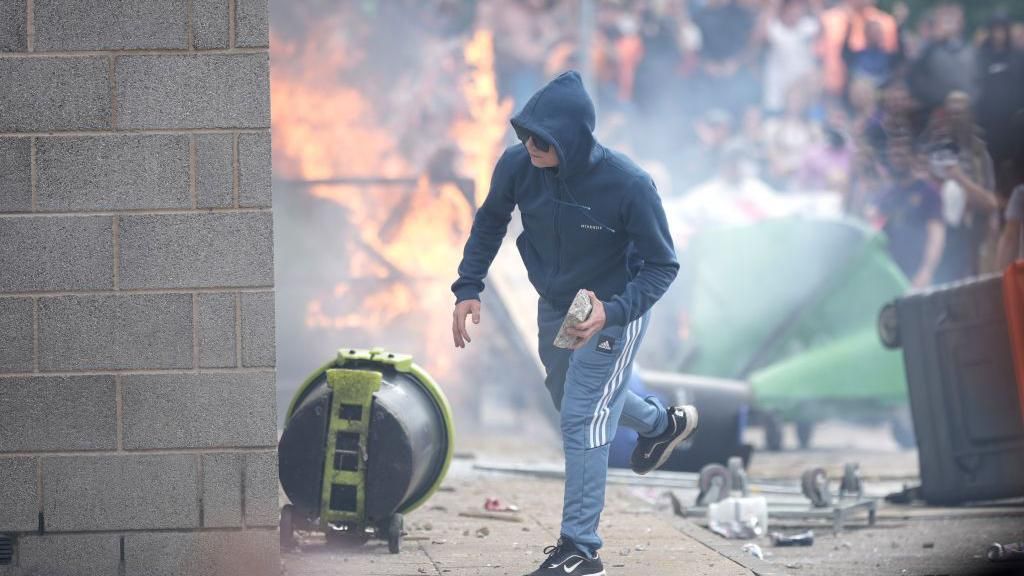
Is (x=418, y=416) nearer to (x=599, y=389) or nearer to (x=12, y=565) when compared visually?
(x=599, y=389)

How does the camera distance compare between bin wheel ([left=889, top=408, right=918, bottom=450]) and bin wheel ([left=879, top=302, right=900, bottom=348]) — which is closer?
bin wheel ([left=879, top=302, right=900, bottom=348])

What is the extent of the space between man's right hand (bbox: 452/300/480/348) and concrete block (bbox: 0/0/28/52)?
1794 mm

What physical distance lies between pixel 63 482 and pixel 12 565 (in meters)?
0.34

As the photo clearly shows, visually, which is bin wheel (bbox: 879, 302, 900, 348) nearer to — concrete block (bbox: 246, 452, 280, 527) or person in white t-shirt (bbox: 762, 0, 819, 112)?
concrete block (bbox: 246, 452, 280, 527)

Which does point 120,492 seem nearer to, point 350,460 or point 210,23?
point 350,460

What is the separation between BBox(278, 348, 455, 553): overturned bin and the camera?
7008 millimetres

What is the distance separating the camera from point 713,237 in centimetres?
1481

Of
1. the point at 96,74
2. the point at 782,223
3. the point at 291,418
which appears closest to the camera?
the point at 96,74

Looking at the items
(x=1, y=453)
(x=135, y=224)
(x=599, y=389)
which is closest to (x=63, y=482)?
(x=1, y=453)

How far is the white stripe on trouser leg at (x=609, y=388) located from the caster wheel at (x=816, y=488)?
270 cm

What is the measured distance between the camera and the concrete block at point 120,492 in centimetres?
612

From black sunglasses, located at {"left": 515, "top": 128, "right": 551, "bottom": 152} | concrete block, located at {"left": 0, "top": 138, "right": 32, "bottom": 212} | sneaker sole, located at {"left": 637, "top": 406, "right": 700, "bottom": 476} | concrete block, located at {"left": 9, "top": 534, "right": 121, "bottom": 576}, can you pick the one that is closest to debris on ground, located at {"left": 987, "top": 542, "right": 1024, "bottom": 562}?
sneaker sole, located at {"left": 637, "top": 406, "right": 700, "bottom": 476}

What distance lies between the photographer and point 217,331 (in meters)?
6.11

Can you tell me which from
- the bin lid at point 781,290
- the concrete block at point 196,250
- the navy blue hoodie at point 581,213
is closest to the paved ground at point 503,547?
the navy blue hoodie at point 581,213
